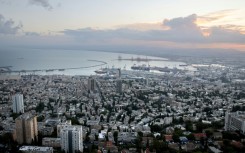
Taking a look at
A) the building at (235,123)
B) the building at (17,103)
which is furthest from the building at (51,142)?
the building at (235,123)

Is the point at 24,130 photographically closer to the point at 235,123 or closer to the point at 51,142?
the point at 51,142

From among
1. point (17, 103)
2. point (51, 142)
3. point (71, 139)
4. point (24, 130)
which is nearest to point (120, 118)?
point (51, 142)

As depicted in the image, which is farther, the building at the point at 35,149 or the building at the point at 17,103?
the building at the point at 17,103

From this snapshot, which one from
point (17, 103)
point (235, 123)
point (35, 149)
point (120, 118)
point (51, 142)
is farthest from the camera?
point (17, 103)

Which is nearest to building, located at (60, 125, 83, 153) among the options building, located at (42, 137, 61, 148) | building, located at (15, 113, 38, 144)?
building, located at (42, 137, 61, 148)

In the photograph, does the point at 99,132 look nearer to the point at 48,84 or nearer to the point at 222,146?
the point at 222,146

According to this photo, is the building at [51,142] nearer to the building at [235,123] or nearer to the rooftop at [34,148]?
the rooftop at [34,148]

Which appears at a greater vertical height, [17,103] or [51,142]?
[17,103]

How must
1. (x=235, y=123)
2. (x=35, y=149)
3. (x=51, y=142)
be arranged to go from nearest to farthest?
(x=35, y=149)
(x=51, y=142)
(x=235, y=123)
